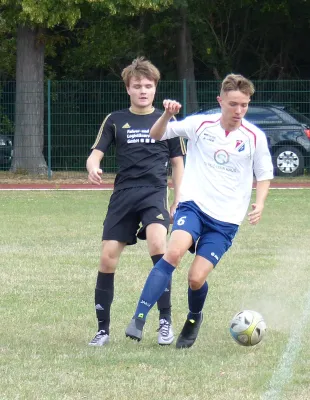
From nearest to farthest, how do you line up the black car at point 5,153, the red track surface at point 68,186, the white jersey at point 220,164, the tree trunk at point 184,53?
the white jersey at point 220,164 < the red track surface at point 68,186 < the black car at point 5,153 < the tree trunk at point 184,53

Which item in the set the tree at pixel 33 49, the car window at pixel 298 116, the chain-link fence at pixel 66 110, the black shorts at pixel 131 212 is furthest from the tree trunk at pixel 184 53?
the black shorts at pixel 131 212

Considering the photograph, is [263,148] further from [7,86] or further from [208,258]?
[7,86]

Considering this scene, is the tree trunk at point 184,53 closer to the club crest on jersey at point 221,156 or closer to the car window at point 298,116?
the car window at point 298,116

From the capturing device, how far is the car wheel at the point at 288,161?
22375 millimetres

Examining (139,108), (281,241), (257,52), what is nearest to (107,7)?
(257,52)

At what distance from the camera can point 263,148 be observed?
637cm

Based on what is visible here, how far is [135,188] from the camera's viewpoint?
259 inches

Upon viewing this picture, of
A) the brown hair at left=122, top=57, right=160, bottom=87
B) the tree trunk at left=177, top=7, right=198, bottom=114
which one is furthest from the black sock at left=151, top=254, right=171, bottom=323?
the tree trunk at left=177, top=7, right=198, bottom=114

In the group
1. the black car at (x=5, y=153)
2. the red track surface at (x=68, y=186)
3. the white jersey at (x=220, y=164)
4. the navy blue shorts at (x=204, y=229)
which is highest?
the white jersey at (x=220, y=164)

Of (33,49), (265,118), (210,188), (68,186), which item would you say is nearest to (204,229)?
(210,188)

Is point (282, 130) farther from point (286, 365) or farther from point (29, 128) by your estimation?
point (286, 365)

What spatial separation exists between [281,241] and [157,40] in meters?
16.9

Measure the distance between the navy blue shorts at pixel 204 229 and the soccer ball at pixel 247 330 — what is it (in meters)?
0.41

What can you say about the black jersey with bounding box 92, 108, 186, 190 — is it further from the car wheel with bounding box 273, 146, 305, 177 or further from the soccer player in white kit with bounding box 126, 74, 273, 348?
the car wheel with bounding box 273, 146, 305, 177
